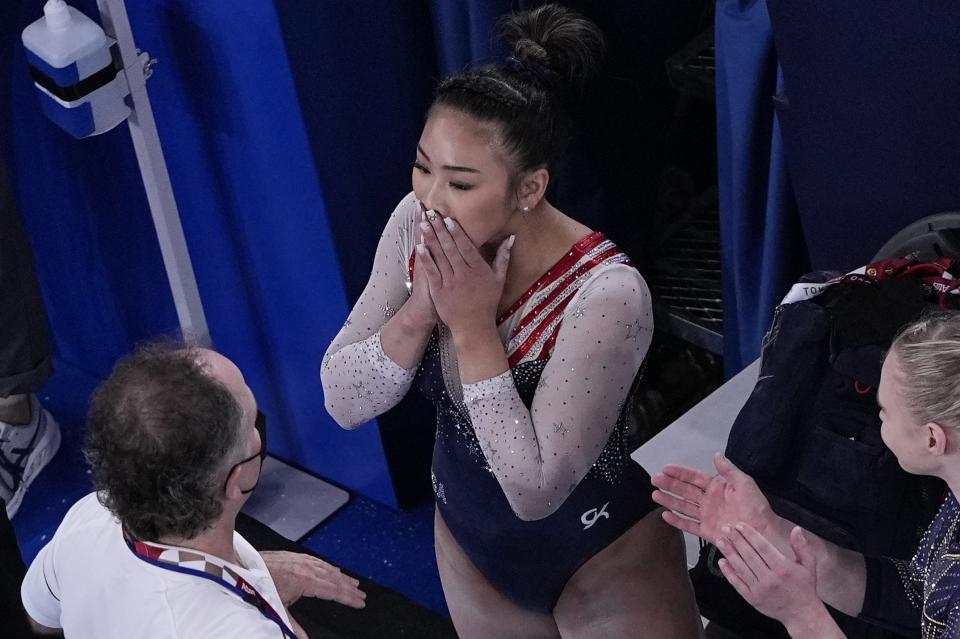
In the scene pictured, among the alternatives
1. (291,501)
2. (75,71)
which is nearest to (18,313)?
(75,71)

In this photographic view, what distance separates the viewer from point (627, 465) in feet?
7.47

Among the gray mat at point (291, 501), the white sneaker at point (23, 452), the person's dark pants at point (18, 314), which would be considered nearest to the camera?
the person's dark pants at point (18, 314)

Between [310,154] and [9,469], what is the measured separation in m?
1.49

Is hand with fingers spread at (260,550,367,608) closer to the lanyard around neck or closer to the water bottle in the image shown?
the lanyard around neck

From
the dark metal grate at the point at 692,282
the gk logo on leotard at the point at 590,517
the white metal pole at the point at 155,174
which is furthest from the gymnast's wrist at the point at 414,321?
the dark metal grate at the point at 692,282

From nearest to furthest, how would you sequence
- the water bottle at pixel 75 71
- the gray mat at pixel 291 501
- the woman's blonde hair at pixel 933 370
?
the woman's blonde hair at pixel 933 370 → the water bottle at pixel 75 71 → the gray mat at pixel 291 501

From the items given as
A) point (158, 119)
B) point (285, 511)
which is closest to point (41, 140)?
point (158, 119)

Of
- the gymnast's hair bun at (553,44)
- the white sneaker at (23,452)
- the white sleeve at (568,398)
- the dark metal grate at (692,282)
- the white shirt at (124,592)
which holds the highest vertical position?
the gymnast's hair bun at (553,44)

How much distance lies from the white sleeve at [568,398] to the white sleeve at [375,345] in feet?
0.63

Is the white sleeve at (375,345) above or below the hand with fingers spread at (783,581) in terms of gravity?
above

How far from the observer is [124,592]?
6.32ft

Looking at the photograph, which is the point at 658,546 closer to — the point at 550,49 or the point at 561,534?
the point at 561,534

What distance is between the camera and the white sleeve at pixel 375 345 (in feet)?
7.29

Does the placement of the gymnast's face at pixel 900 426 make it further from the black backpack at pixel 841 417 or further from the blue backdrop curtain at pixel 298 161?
the blue backdrop curtain at pixel 298 161
